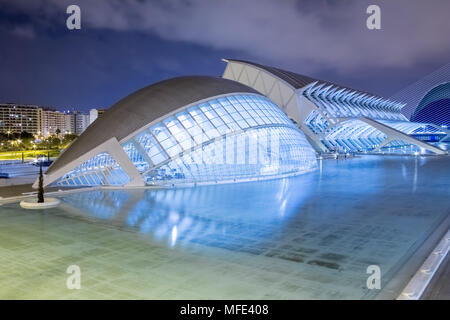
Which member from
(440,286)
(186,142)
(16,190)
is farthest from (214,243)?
(16,190)

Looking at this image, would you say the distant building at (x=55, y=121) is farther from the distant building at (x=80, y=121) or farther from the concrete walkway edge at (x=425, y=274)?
the concrete walkway edge at (x=425, y=274)

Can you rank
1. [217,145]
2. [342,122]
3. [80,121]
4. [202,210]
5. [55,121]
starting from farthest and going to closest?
[80,121]
[55,121]
[342,122]
[217,145]
[202,210]

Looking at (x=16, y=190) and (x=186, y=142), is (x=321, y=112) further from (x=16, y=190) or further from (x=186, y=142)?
(x=16, y=190)

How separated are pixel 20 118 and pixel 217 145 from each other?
145 meters

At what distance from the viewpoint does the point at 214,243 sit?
343 inches

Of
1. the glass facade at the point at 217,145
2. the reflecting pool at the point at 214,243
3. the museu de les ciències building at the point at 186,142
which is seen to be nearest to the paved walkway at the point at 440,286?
the reflecting pool at the point at 214,243

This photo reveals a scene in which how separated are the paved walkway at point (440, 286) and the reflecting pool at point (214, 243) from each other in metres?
0.54

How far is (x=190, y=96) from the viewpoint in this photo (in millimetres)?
21531

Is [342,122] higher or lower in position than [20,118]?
lower

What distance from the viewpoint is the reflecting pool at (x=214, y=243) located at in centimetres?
614

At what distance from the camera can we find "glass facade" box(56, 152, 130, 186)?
18.7 m

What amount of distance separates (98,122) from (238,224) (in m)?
13.0

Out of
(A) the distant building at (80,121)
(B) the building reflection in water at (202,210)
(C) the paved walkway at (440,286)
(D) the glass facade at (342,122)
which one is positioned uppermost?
(A) the distant building at (80,121)
